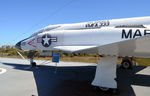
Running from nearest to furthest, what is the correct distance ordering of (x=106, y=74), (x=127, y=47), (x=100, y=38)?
(x=127, y=47), (x=106, y=74), (x=100, y=38)

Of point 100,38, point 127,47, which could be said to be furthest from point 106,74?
point 100,38

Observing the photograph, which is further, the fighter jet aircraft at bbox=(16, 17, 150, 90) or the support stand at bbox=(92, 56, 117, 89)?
the fighter jet aircraft at bbox=(16, 17, 150, 90)

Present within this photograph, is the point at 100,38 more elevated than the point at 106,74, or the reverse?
the point at 100,38

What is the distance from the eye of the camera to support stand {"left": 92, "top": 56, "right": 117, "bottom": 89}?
220 inches

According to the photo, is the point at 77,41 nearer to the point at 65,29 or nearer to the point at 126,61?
the point at 65,29

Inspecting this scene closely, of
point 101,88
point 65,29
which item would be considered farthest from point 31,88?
point 65,29

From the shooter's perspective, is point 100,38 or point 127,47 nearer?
point 127,47

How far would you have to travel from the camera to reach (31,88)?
6336mm

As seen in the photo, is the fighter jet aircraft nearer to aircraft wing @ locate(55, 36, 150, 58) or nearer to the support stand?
the support stand

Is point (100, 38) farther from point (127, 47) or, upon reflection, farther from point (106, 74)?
point (127, 47)

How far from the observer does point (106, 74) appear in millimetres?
5711

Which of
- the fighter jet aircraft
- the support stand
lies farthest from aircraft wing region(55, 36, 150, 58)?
the support stand

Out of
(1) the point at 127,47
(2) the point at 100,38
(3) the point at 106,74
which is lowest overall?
(3) the point at 106,74

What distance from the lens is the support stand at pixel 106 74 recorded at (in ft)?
18.3
